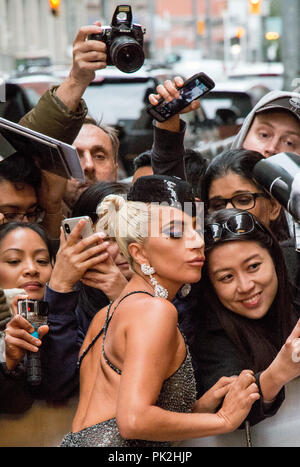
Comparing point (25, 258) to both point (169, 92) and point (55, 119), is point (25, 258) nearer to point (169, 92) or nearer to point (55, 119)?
point (55, 119)

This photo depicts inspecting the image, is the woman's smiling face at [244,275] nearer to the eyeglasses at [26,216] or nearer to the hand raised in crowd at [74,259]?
the hand raised in crowd at [74,259]

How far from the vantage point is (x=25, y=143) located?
10.6 feet

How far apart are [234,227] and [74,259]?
620 mm

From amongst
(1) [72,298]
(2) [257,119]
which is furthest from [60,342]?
(2) [257,119]

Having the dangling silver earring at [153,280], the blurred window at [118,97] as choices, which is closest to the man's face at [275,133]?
the dangling silver earring at [153,280]

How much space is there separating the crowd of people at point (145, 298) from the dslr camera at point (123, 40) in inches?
2.1

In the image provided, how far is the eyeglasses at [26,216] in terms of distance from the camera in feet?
10.9

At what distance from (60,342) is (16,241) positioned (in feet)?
1.65

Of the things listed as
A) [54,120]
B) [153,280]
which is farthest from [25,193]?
[153,280]

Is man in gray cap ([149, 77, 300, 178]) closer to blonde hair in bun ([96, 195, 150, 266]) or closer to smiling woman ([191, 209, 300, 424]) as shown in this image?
smiling woman ([191, 209, 300, 424])

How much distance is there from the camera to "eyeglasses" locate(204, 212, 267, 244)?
287cm
